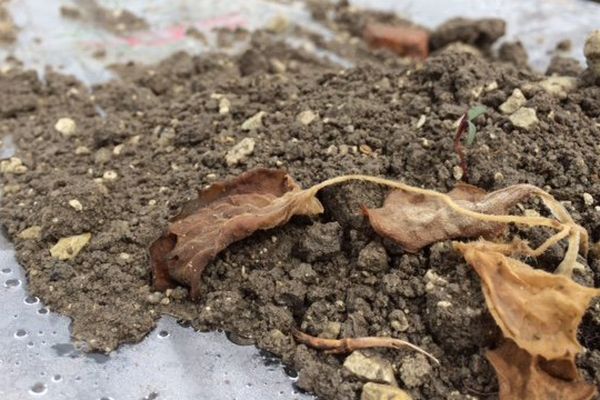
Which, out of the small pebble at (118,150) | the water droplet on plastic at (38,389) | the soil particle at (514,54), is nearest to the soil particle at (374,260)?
the water droplet on plastic at (38,389)

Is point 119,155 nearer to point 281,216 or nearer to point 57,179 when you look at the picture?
point 57,179

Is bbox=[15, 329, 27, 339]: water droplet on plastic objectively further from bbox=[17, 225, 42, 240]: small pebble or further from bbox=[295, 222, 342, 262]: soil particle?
bbox=[295, 222, 342, 262]: soil particle

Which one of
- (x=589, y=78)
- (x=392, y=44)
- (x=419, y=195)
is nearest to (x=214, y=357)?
(x=419, y=195)

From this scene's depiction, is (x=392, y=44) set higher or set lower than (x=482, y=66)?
lower

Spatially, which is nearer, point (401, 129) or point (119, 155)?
point (401, 129)

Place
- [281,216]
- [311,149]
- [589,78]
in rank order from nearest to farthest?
[281,216]
[311,149]
[589,78]

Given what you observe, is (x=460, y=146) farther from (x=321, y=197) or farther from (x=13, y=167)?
(x=13, y=167)

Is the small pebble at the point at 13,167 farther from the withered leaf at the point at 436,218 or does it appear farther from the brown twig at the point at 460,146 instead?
Answer: the brown twig at the point at 460,146
